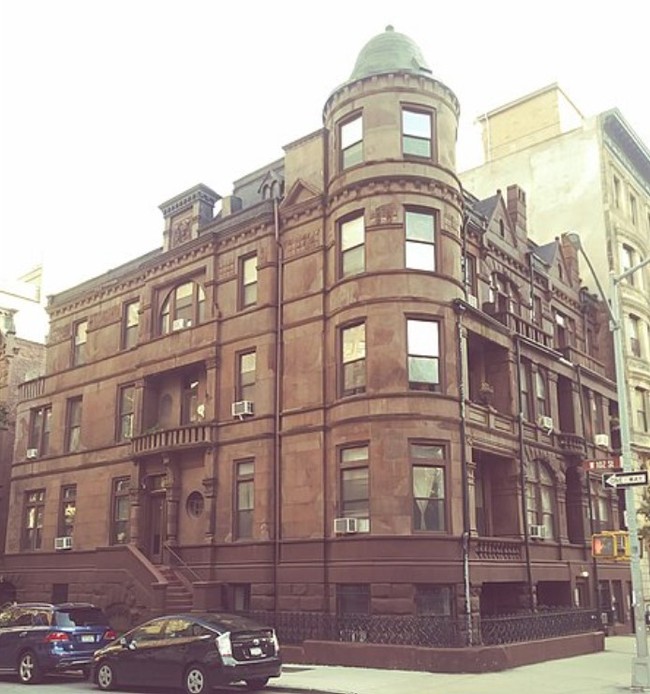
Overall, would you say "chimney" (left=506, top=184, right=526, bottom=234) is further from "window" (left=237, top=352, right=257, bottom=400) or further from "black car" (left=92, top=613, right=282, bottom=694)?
"black car" (left=92, top=613, right=282, bottom=694)

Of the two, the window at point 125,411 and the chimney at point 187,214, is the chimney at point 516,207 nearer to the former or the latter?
the chimney at point 187,214

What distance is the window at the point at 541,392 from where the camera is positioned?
3114cm

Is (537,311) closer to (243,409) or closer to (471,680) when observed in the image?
(243,409)

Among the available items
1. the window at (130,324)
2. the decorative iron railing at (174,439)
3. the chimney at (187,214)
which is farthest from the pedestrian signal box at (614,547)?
the window at (130,324)

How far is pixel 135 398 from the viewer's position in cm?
3184

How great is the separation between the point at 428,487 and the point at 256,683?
8229mm

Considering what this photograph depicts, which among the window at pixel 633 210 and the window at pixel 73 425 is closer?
the window at pixel 73 425

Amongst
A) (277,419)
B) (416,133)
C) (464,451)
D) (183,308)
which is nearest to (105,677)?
(277,419)

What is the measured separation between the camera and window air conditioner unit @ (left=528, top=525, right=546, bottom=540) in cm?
2788

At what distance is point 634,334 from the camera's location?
41531 millimetres

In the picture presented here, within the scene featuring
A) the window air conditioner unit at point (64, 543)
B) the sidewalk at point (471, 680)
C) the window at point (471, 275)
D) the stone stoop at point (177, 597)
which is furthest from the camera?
the window air conditioner unit at point (64, 543)

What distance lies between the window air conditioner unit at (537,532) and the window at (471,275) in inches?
320

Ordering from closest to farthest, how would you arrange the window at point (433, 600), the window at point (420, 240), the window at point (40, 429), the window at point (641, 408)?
the window at point (433, 600)
the window at point (420, 240)
the window at point (40, 429)
the window at point (641, 408)

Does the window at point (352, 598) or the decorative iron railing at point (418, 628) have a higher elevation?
the window at point (352, 598)
